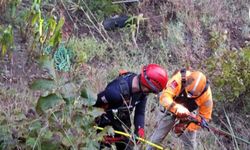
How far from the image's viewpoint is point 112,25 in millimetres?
8461

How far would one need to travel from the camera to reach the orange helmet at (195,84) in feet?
17.7

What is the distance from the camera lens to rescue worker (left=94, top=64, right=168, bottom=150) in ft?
15.1

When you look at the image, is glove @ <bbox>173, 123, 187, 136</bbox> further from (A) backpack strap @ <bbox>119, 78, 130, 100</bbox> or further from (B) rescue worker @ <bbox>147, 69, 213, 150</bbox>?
(A) backpack strap @ <bbox>119, 78, 130, 100</bbox>

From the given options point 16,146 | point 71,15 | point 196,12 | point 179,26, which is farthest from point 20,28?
point 16,146

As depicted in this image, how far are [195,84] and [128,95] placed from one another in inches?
36.6

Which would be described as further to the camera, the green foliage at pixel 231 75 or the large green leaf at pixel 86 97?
the green foliage at pixel 231 75

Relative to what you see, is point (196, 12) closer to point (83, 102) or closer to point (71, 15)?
point (71, 15)

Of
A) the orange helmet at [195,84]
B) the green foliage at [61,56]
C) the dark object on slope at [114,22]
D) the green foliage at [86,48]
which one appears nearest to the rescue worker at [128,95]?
the orange helmet at [195,84]

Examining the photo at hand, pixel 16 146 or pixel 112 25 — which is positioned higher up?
pixel 16 146

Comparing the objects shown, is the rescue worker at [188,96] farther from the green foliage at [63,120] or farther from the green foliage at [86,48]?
the green foliage at [63,120]

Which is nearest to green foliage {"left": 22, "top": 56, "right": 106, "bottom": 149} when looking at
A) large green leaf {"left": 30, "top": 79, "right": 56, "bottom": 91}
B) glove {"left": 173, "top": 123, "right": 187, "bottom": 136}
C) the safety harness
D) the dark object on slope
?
large green leaf {"left": 30, "top": 79, "right": 56, "bottom": 91}

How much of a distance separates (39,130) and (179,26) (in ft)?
22.4

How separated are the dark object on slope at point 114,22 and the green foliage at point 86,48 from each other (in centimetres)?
51

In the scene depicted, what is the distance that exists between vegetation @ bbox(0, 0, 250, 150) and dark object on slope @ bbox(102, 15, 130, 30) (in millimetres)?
81
